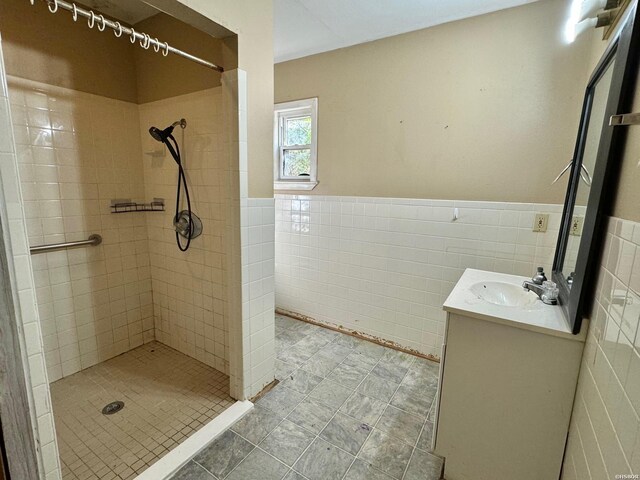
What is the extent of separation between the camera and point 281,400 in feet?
6.12

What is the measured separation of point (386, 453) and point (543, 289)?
1.13m

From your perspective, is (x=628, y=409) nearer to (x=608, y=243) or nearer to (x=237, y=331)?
(x=608, y=243)

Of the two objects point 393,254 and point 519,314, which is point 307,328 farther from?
point 519,314

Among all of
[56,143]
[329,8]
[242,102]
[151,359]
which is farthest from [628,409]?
[56,143]

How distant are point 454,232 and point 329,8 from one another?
5.76ft

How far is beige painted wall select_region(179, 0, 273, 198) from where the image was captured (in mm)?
1453

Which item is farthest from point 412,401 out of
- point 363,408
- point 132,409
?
point 132,409

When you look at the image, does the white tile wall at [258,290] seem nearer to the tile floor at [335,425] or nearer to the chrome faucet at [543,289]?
the tile floor at [335,425]

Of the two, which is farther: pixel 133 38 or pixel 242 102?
pixel 242 102

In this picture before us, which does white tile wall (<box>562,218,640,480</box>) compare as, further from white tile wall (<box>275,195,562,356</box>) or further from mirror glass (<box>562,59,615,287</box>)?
white tile wall (<box>275,195,562,356</box>)

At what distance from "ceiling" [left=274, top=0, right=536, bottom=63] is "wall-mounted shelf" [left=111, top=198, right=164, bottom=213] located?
1588 millimetres

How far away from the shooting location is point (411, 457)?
1483 millimetres

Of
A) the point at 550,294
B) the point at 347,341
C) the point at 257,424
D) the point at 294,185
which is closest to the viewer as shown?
the point at 550,294

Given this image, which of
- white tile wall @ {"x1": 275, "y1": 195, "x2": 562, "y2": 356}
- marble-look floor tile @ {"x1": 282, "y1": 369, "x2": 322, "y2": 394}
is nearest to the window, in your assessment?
white tile wall @ {"x1": 275, "y1": 195, "x2": 562, "y2": 356}
